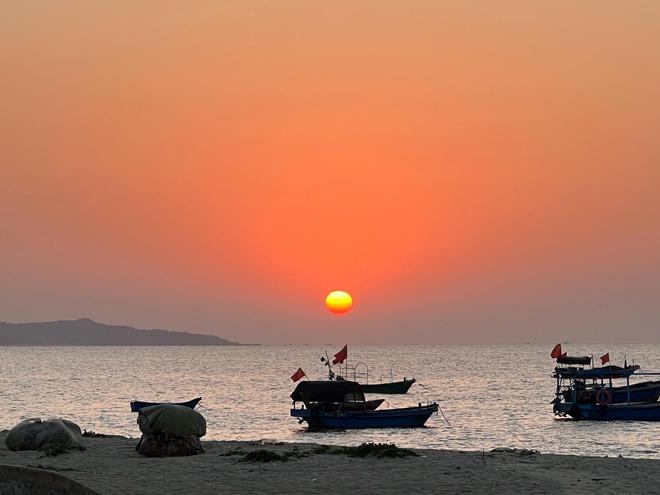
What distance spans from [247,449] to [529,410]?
65.4 m

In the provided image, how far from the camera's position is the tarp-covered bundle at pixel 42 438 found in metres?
33.8

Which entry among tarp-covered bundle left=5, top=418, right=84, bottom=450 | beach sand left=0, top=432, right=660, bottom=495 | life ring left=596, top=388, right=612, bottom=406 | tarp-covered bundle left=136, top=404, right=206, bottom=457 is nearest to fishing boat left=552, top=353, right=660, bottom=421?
life ring left=596, top=388, right=612, bottom=406

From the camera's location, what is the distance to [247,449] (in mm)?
34969

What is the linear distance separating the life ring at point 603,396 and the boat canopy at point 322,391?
74.7ft

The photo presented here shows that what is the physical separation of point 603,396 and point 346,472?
2136 inches

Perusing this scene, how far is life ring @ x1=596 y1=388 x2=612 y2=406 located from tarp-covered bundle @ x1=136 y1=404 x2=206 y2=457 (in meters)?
51.8

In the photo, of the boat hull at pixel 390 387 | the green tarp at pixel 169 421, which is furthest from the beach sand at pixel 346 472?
the boat hull at pixel 390 387

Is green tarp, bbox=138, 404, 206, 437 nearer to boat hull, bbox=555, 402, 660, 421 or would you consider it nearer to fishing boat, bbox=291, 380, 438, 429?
fishing boat, bbox=291, 380, 438, 429

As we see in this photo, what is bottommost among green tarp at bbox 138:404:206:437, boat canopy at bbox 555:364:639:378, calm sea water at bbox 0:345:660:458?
calm sea water at bbox 0:345:660:458

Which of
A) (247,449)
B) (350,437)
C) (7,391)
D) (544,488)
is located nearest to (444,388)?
(7,391)

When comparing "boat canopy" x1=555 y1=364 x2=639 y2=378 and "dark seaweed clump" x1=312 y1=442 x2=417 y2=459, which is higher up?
"boat canopy" x1=555 y1=364 x2=639 y2=378

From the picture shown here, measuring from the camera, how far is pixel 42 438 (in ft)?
112

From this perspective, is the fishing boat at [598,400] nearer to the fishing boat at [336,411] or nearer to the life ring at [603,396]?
the life ring at [603,396]

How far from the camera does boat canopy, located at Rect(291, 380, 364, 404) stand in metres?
66.9
